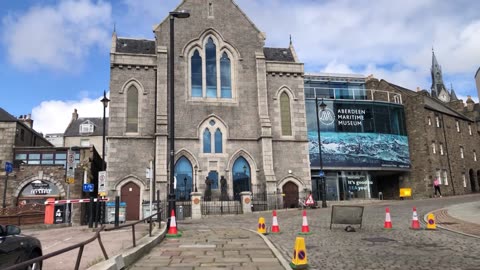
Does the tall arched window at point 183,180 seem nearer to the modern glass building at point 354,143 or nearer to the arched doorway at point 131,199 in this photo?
the arched doorway at point 131,199

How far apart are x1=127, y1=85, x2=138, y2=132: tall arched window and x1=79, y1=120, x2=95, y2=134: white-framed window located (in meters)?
24.1

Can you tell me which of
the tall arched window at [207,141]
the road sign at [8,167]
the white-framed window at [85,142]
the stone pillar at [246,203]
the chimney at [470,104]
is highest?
the chimney at [470,104]

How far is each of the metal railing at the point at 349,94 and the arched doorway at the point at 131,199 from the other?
64.9 feet

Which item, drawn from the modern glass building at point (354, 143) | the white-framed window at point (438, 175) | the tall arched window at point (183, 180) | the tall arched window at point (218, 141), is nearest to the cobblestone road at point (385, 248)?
the tall arched window at point (183, 180)

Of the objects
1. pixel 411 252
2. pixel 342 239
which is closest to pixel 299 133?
pixel 342 239

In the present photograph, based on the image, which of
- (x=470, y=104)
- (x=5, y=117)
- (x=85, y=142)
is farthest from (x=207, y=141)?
(x=470, y=104)

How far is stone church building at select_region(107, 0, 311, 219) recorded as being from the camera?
3170cm

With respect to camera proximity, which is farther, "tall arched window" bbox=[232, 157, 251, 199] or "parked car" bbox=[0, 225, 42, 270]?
"tall arched window" bbox=[232, 157, 251, 199]

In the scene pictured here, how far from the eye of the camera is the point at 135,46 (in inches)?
1428

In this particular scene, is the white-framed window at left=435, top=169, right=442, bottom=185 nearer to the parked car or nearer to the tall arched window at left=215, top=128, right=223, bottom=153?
the tall arched window at left=215, top=128, right=223, bottom=153

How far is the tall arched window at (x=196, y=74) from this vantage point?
34.2 m

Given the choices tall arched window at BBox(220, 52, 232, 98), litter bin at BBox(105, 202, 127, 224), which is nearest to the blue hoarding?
tall arched window at BBox(220, 52, 232, 98)

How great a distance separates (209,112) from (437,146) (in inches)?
985

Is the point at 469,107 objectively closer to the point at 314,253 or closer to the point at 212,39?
the point at 212,39
